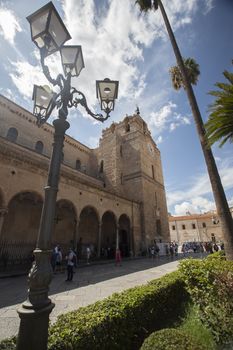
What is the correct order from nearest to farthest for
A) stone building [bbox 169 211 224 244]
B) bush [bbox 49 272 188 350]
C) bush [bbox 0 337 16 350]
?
bush [bbox 0 337 16 350] → bush [bbox 49 272 188 350] → stone building [bbox 169 211 224 244]

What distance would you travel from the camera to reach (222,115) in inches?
190

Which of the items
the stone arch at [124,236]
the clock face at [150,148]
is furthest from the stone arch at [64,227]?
the clock face at [150,148]

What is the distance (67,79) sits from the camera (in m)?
3.79

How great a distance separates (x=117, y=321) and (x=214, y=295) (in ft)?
6.76

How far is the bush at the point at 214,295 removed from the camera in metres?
3.45

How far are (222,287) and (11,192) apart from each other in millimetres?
11159

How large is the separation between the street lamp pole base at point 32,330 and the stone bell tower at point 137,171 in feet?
73.4

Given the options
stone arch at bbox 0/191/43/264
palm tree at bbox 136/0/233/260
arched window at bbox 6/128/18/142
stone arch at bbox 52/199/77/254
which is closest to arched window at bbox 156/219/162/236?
stone arch at bbox 52/199/77/254

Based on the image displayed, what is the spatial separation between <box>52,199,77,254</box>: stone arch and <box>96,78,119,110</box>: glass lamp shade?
13.8m

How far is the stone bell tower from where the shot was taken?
25578 mm

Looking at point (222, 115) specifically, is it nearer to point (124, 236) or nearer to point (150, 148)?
point (124, 236)

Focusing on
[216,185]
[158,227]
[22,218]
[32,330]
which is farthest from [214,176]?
[158,227]

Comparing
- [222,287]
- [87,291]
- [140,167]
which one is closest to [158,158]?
[140,167]

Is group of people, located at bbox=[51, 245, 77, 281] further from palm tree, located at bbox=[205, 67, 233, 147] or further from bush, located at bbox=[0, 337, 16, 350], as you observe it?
palm tree, located at bbox=[205, 67, 233, 147]
